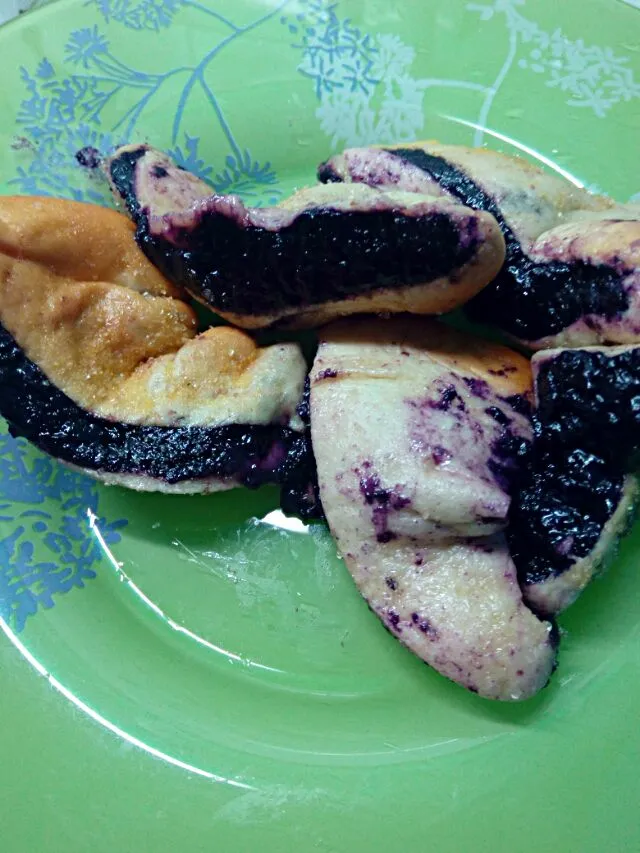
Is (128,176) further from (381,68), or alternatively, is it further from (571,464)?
(571,464)

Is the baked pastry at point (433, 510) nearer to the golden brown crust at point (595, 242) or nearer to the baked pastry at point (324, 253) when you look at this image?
the baked pastry at point (324, 253)

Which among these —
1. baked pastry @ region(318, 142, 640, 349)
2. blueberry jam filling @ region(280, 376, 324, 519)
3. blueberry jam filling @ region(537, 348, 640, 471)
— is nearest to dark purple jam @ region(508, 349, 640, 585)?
blueberry jam filling @ region(537, 348, 640, 471)

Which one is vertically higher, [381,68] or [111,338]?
[381,68]

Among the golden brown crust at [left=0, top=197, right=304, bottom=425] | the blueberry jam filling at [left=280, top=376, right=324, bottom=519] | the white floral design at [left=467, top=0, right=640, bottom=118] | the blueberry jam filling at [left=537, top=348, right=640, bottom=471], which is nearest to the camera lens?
the blueberry jam filling at [left=537, top=348, right=640, bottom=471]

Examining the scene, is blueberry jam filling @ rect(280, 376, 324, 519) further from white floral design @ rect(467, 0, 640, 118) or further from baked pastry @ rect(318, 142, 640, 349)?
white floral design @ rect(467, 0, 640, 118)

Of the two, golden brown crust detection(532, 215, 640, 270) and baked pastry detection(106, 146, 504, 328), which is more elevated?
baked pastry detection(106, 146, 504, 328)

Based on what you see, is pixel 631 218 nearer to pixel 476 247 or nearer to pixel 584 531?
pixel 476 247

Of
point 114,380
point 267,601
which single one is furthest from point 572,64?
point 267,601
